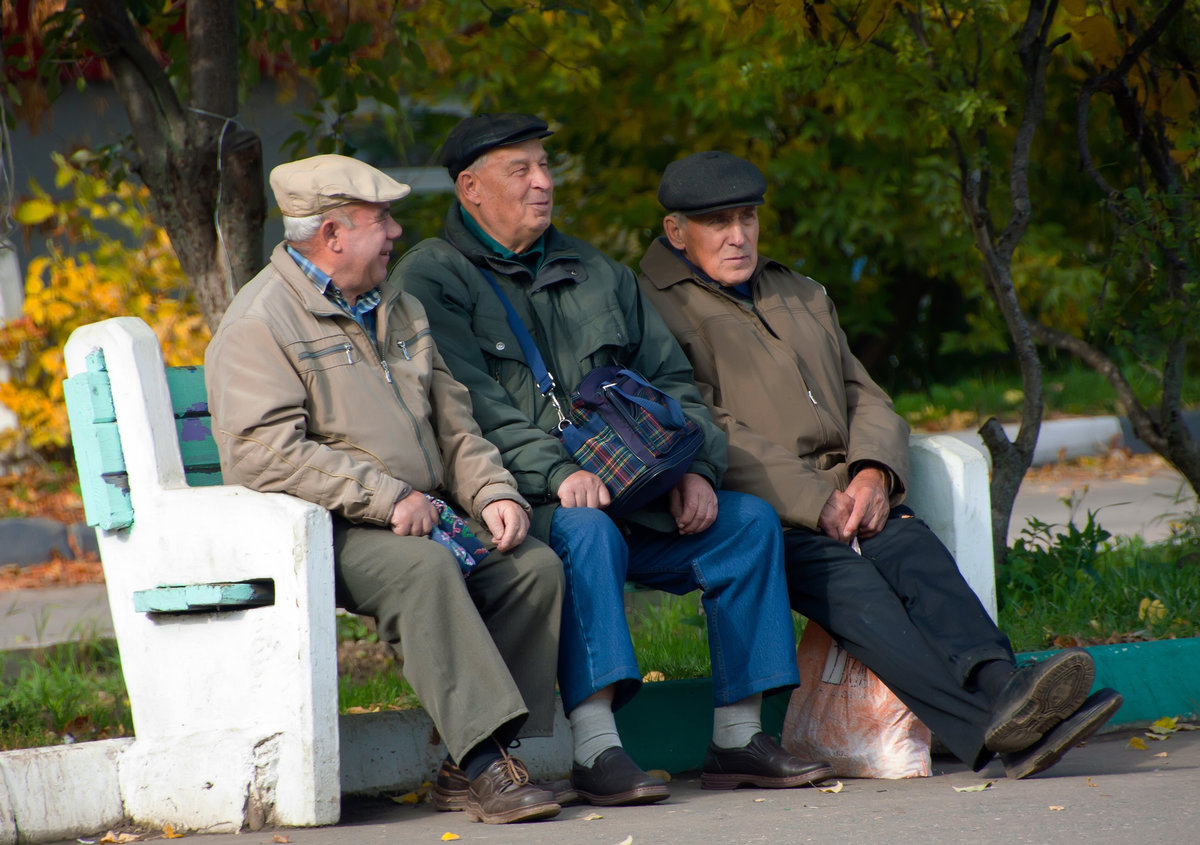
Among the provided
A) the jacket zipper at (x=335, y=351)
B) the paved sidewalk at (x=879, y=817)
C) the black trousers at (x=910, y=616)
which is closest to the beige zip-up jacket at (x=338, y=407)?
the jacket zipper at (x=335, y=351)

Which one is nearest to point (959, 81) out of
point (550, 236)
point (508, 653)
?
point (550, 236)

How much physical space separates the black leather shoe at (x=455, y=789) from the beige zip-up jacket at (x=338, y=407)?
0.61m

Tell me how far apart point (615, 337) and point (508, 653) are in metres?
0.95

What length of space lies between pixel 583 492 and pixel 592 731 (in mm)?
588

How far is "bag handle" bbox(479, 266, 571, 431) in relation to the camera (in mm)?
3771

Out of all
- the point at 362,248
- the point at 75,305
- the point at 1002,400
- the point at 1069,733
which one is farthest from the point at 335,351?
the point at 1002,400

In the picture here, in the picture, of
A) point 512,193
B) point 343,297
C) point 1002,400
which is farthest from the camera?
point 1002,400

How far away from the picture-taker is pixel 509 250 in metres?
3.95

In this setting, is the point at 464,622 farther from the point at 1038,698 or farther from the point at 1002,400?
the point at 1002,400

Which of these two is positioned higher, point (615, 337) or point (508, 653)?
point (615, 337)

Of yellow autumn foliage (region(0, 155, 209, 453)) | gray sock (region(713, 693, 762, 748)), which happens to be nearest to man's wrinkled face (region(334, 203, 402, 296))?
gray sock (region(713, 693, 762, 748))

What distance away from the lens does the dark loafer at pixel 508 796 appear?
3.12 metres

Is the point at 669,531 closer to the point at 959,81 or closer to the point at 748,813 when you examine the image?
the point at 748,813

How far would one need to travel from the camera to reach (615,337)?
12.6 ft
